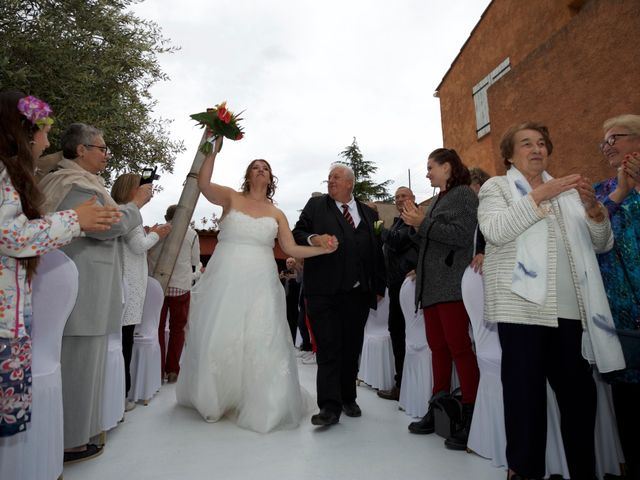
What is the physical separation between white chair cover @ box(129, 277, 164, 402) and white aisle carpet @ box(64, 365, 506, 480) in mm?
588

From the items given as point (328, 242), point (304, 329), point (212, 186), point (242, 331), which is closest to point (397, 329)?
point (328, 242)

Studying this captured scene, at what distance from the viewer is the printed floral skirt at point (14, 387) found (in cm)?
173

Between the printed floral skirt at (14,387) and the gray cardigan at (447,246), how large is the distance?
7.78 feet

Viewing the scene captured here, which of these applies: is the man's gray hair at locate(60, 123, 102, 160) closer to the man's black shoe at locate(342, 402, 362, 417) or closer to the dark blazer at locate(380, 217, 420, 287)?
the dark blazer at locate(380, 217, 420, 287)

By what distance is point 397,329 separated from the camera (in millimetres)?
4438

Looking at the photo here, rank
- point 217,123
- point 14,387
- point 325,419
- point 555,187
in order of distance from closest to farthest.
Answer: point 14,387 < point 555,187 < point 325,419 < point 217,123

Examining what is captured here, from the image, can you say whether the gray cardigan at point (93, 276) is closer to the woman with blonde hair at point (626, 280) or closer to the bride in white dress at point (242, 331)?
the bride in white dress at point (242, 331)

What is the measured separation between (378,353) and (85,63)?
8.80 meters

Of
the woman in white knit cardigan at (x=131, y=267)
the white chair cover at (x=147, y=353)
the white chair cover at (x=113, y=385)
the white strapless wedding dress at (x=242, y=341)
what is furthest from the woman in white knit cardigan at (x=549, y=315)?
the white chair cover at (x=147, y=353)

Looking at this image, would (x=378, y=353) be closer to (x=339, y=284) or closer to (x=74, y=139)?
(x=339, y=284)

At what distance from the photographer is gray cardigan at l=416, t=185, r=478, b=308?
309 cm

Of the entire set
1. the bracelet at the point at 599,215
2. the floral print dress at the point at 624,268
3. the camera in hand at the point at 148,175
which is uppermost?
the camera in hand at the point at 148,175

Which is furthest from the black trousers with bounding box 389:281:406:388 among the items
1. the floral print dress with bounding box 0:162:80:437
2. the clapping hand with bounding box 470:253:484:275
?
the floral print dress with bounding box 0:162:80:437

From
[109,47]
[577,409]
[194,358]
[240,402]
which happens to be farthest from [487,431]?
[109,47]
